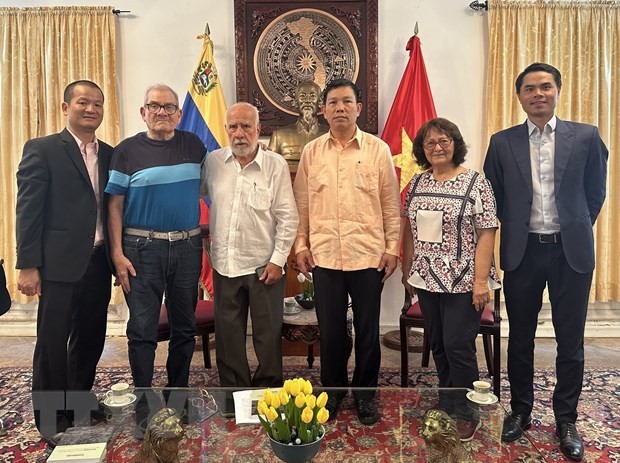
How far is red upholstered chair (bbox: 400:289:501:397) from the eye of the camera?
94.0 inches

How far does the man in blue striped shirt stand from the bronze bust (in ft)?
3.58

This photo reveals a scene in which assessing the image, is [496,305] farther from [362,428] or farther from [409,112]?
[409,112]

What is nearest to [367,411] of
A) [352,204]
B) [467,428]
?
[467,428]

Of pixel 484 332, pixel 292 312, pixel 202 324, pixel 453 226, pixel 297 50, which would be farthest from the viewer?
pixel 297 50

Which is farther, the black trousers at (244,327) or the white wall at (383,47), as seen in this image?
the white wall at (383,47)

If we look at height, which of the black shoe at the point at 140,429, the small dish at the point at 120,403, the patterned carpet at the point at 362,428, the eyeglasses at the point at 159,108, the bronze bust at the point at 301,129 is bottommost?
the patterned carpet at the point at 362,428

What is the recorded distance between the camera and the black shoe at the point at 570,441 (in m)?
1.90

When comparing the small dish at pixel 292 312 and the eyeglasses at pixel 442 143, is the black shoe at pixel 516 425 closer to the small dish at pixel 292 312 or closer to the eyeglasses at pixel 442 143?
the eyeglasses at pixel 442 143

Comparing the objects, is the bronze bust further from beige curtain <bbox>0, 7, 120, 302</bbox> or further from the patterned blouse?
the patterned blouse

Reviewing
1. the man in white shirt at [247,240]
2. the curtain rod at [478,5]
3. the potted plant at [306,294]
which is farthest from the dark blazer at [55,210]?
the curtain rod at [478,5]

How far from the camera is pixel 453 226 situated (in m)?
1.89

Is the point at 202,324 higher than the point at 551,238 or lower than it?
lower

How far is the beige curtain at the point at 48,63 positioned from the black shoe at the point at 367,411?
2.62 m

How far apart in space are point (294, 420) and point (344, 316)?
857 millimetres
